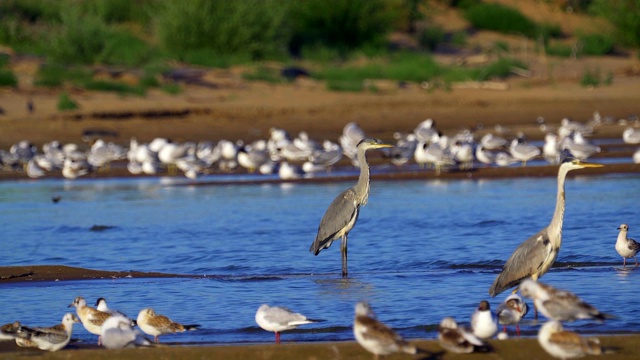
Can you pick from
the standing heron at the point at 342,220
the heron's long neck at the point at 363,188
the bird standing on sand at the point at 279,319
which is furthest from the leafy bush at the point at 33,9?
the bird standing on sand at the point at 279,319

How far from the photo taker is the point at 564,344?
678 centimetres

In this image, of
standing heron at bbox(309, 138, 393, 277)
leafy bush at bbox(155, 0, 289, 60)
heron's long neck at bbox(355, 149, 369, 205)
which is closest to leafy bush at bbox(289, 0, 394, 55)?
leafy bush at bbox(155, 0, 289, 60)

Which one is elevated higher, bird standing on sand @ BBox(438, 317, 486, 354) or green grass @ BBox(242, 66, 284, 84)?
green grass @ BBox(242, 66, 284, 84)

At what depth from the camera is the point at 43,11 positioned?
4016 centimetres

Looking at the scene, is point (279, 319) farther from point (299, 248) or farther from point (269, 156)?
point (269, 156)

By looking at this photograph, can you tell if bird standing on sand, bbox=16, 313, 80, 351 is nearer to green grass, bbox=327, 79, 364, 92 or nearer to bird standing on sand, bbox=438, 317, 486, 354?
bird standing on sand, bbox=438, 317, 486, 354

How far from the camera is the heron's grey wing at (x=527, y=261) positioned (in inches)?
367

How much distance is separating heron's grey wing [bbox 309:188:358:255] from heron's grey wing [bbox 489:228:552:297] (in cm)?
286

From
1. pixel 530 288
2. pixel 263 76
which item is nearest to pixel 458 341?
pixel 530 288

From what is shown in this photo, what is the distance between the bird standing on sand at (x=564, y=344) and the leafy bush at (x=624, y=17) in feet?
123

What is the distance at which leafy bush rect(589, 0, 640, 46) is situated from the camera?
4288 centimetres

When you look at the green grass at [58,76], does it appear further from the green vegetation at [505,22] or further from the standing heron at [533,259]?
the green vegetation at [505,22]

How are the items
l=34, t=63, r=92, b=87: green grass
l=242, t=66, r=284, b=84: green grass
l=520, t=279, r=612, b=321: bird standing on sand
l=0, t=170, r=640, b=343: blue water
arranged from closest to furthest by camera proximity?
l=520, t=279, r=612, b=321: bird standing on sand < l=0, t=170, r=640, b=343: blue water < l=34, t=63, r=92, b=87: green grass < l=242, t=66, r=284, b=84: green grass

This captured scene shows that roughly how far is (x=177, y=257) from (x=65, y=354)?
5787 millimetres
